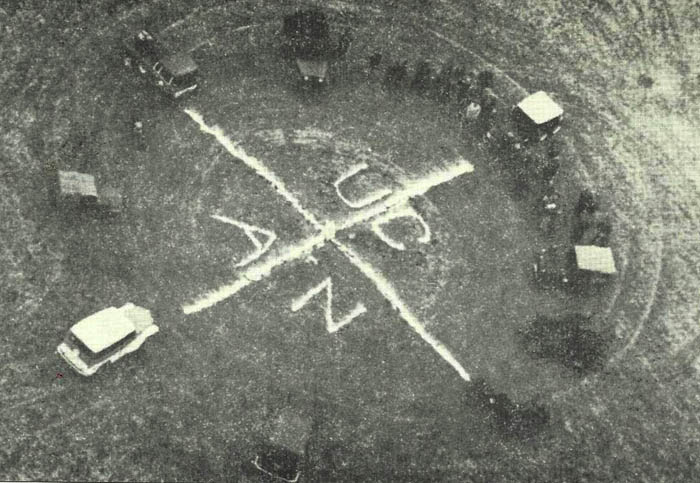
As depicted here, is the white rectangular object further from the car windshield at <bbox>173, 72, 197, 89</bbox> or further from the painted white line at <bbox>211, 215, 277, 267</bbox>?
the car windshield at <bbox>173, 72, 197, 89</bbox>

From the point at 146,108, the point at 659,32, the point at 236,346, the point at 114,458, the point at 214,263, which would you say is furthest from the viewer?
the point at 659,32

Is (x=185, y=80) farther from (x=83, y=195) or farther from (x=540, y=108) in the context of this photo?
(x=540, y=108)

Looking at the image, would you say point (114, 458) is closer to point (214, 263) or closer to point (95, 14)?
point (214, 263)

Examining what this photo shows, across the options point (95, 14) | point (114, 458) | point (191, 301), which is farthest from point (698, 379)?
point (95, 14)

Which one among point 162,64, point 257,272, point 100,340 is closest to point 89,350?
point 100,340

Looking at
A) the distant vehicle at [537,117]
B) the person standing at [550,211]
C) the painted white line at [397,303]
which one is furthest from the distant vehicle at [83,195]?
the distant vehicle at [537,117]

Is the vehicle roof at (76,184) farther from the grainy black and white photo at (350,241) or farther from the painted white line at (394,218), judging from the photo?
the painted white line at (394,218)
